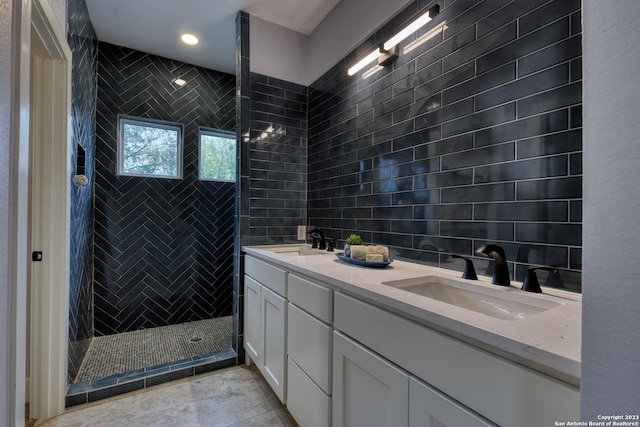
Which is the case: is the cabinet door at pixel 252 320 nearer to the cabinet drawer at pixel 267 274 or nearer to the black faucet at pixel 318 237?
the cabinet drawer at pixel 267 274

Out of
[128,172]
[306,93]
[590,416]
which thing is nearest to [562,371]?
[590,416]

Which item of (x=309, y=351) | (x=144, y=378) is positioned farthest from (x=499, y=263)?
(x=144, y=378)

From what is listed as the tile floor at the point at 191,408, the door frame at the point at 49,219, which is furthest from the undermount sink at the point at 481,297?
the door frame at the point at 49,219

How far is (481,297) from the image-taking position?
3.40ft

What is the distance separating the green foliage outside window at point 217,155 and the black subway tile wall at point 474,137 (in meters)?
1.77

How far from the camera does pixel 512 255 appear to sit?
43.1 inches

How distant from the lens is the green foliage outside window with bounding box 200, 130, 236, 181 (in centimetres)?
311

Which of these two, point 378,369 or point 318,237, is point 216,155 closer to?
point 318,237

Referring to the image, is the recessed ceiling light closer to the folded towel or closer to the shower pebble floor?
the folded towel

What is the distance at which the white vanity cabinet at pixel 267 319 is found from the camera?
1.56 m

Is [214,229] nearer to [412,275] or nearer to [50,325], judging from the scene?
[50,325]

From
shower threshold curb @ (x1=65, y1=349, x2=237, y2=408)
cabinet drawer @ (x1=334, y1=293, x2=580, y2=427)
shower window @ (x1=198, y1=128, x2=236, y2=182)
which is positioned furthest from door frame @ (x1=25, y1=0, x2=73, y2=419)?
cabinet drawer @ (x1=334, y1=293, x2=580, y2=427)

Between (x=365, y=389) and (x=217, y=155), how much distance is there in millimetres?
2879

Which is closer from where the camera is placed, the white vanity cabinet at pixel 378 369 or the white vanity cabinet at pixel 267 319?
the white vanity cabinet at pixel 378 369
